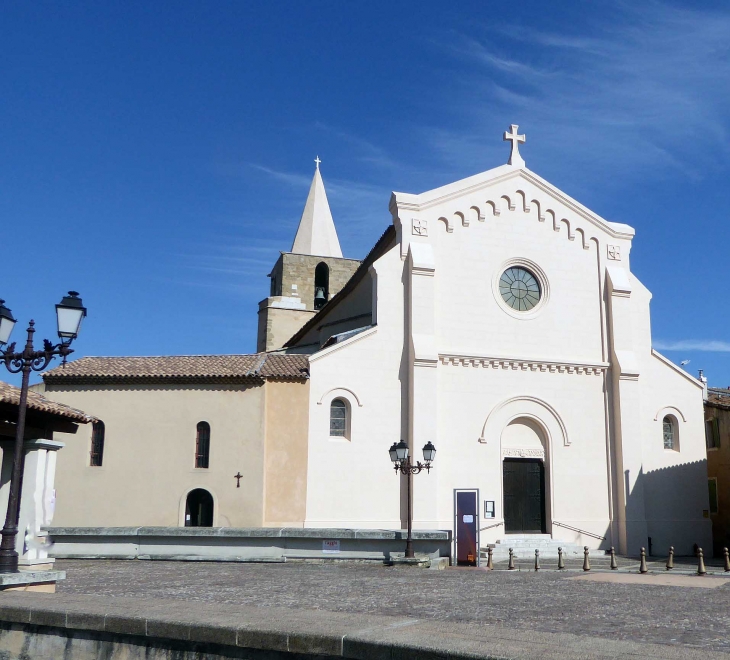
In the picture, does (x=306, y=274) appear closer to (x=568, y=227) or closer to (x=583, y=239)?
(x=568, y=227)

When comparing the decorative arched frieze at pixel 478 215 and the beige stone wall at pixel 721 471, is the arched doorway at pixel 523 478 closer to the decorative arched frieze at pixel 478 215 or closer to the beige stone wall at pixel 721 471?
the decorative arched frieze at pixel 478 215

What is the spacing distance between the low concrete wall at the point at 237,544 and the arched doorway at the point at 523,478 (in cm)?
608

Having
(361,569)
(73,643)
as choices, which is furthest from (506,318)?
(73,643)

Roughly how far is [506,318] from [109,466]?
13.5m

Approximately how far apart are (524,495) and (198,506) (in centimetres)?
1039

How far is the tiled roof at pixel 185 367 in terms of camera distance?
23453mm

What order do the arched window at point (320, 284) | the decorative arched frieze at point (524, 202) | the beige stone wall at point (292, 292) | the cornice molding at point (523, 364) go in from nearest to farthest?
1. the cornice molding at point (523, 364)
2. the decorative arched frieze at point (524, 202)
3. the beige stone wall at point (292, 292)
4. the arched window at point (320, 284)

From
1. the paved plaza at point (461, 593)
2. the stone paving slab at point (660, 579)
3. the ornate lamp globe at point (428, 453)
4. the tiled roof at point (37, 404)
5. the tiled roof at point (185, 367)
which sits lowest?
the stone paving slab at point (660, 579)

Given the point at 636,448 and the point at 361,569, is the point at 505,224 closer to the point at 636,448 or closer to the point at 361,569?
the point at 636,448

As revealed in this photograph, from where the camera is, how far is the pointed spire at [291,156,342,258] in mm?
44562

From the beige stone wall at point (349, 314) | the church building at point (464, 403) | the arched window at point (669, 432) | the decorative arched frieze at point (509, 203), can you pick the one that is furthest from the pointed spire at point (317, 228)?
the arched window at point (669, 432)

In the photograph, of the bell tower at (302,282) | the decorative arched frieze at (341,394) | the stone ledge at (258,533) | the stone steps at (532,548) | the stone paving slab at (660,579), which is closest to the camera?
the stone paving slab at (660,579)

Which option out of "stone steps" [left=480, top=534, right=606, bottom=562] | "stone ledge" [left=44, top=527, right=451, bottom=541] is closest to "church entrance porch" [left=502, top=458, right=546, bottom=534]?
"stone steps" [left=480, top=534, right=606, bottom=562]

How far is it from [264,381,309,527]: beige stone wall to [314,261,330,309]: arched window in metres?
20.8
